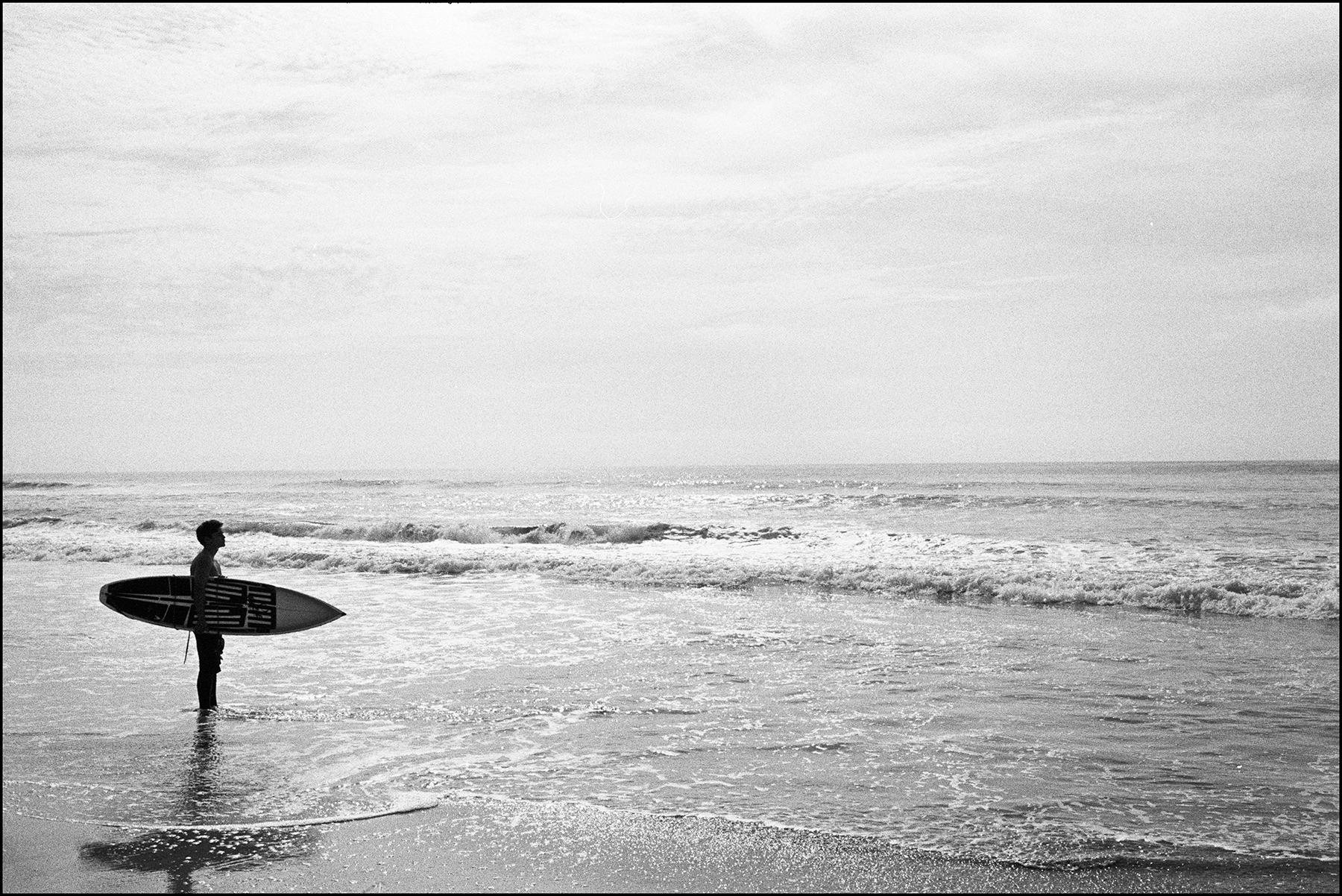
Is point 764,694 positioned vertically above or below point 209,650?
below

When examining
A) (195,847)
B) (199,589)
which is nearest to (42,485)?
(199,589)

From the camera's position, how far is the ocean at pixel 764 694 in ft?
19.1

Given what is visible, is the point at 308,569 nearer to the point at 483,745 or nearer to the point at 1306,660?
the point at 483,745

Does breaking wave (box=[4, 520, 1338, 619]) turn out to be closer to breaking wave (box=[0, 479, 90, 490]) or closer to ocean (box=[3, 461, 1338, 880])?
ocean (box=[3, 461, 1338, 880])

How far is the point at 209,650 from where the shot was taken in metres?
8.02

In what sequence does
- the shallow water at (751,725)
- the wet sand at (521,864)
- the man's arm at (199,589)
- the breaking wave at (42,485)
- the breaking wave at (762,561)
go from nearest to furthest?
the wet sand at (521,864)
the shallow water at (751,725)
the man's arm at (199,589)
the breaking wave at (762,561)
the breaking wave at (42,485)

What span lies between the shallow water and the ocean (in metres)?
0.04

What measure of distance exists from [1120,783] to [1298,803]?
0.98 meters

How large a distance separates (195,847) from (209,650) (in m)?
3.29

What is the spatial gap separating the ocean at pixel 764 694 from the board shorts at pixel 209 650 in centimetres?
51

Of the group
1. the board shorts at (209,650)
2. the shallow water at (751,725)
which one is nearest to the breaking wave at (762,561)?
the shallow water at (751,725)

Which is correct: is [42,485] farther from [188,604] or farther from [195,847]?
[195,847]

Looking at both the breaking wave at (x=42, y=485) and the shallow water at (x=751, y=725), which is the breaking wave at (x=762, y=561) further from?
the breaking wave at (x=42, y=485)

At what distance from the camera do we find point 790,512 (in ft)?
113
